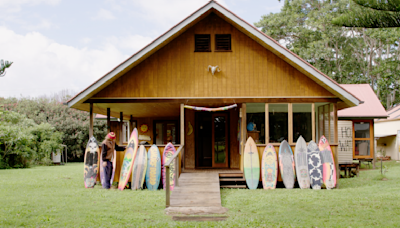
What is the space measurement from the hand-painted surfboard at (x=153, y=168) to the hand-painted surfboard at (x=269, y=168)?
3279mm

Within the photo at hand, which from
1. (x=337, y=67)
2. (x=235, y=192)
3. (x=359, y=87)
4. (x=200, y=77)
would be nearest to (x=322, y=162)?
(x=235, y=192)

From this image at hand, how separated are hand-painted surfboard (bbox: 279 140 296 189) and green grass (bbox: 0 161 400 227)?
491 mm

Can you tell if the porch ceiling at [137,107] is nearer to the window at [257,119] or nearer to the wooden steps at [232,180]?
the window at [257,119]

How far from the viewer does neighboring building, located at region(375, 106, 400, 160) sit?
79.0 feet

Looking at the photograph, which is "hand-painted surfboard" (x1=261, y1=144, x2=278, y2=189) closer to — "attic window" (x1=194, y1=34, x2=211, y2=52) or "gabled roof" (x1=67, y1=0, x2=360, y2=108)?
"gabled roof" (x1=67, y1=0, x2=360, y2=108)

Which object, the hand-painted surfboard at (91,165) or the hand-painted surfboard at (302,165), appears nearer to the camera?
the hand-painted surfboard at (302,165)

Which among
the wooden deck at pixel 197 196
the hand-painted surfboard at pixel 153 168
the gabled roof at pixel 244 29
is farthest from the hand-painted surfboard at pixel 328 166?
the hand-painted surfboard at pixel 153 168

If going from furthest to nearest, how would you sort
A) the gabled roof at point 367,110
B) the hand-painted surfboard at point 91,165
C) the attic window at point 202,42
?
the gabled roof at point 367,110 → the attic window at point 202,42 → the hand-painted surfboard at point 91,165

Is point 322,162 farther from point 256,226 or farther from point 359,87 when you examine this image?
point 359,87

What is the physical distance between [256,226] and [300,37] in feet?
81.0

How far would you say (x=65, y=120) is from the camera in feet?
93.1

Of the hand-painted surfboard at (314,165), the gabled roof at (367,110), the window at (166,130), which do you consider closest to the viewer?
the hand-painted surfboard at (314,165)

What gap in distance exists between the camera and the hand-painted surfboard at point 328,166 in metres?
11.1

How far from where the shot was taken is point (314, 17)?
27734 mm
